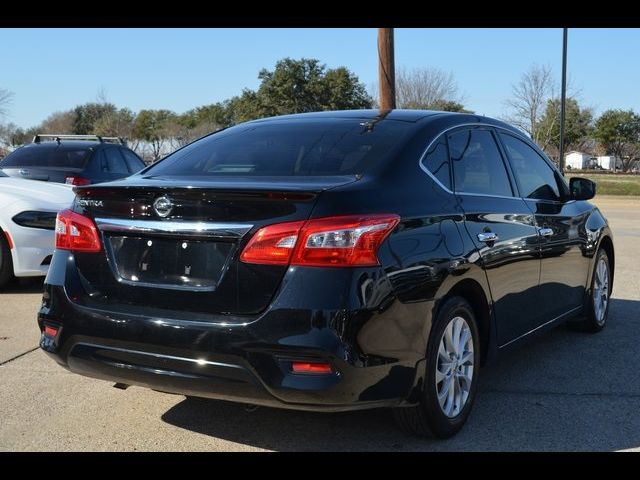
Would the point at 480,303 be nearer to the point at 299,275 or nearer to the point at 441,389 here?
the point at 441,389

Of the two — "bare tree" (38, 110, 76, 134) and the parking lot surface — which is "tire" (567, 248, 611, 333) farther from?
"bare tree" (38, 110, 76, 134)

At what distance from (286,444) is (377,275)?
1.09 meters

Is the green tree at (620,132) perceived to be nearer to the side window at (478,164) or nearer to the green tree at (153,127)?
the green tree at (153,127)

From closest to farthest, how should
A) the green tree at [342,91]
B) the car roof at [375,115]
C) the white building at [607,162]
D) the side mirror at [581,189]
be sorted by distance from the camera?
the car roof at [375,115] → the side mirror at [581,189] → the green tree at [342,91] → the white building at [607,162]

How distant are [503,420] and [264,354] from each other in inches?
63.4

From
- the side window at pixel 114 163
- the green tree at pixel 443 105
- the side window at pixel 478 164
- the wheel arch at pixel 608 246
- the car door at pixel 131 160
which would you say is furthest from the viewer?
the green tree at pixel 443 105

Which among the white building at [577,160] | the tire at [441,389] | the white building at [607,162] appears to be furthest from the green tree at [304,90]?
the white building at [577,160]

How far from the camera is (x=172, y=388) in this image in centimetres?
318

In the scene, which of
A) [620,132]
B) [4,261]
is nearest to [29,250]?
[4,261]

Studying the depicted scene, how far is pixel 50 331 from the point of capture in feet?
11.4

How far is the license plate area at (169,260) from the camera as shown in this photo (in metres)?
3.10

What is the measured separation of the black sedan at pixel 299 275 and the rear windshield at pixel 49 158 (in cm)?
673
